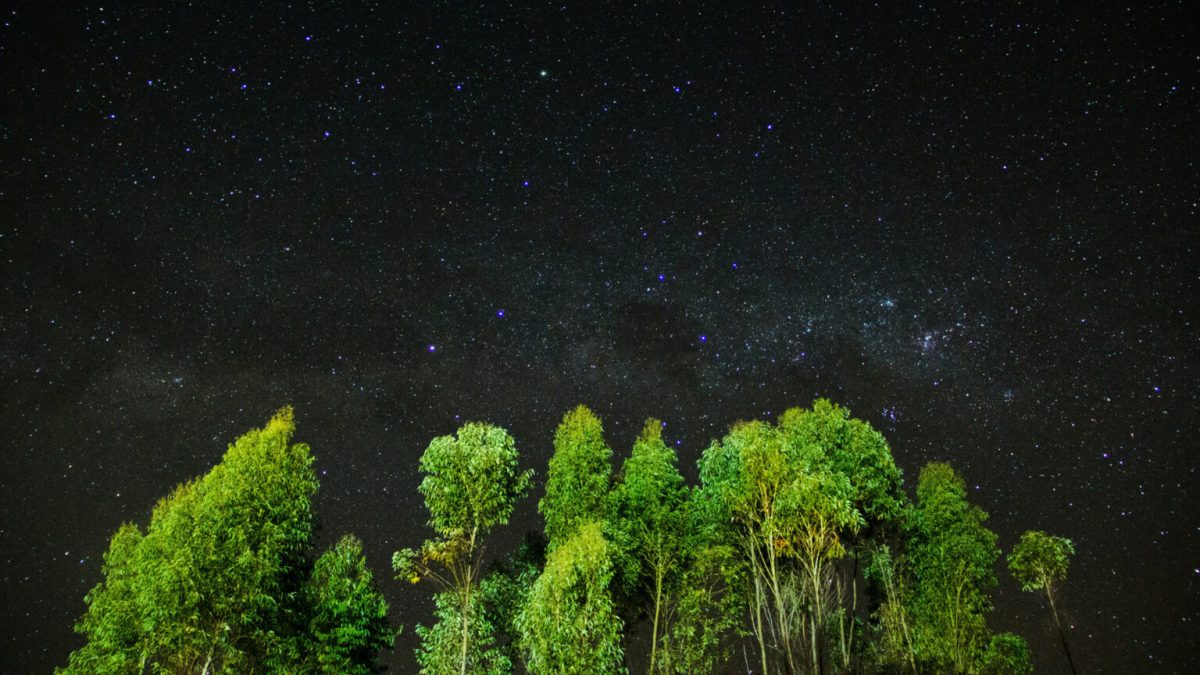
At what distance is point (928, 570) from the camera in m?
29.4

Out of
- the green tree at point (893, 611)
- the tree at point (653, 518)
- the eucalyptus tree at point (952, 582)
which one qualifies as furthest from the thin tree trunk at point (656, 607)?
the eucalyptus tree at point (952, 582)

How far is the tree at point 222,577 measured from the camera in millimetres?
17875

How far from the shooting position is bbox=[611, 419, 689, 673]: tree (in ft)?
78.7

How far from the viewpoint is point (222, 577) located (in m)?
18.4

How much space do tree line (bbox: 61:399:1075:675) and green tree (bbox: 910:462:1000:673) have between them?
0.09m

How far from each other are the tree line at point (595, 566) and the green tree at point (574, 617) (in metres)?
0.06

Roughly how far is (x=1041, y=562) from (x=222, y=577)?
3747 cm

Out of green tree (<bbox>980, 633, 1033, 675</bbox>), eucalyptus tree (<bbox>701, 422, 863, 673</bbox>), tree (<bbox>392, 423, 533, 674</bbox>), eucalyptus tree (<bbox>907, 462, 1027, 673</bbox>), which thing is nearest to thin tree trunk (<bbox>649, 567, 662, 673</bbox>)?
eucalyptus tree (<bbox>701, 422, 863, 673</bbox>)

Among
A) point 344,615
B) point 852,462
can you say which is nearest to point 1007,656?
point 852,462

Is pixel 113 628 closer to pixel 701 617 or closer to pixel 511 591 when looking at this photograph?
pixel 511 591

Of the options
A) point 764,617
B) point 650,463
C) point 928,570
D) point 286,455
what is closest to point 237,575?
point 286,455

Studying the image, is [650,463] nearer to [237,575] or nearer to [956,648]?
[237,575]

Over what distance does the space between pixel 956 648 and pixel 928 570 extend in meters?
3.69

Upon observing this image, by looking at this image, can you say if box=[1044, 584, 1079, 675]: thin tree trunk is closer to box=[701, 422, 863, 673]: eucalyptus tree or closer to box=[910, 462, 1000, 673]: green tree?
box=[910, 462, 1000, 673]: green tree
